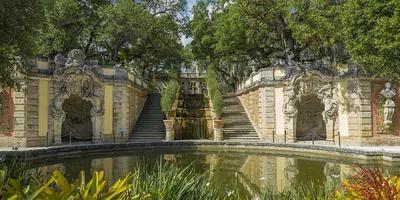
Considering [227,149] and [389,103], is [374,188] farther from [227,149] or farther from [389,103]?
[389,103]

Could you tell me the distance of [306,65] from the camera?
19391 millimetres

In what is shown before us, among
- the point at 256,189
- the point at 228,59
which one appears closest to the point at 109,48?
the point at 228,59

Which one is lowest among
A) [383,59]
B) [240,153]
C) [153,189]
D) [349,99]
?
[240,153]

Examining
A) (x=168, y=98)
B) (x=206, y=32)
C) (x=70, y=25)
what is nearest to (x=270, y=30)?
(x=168, y=98)

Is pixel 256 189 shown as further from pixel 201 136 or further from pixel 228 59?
pixel 228 59

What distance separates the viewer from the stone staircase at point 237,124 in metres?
21.1

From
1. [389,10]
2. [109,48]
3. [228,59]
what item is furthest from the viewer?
[228,59]

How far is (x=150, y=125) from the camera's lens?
22922 mm

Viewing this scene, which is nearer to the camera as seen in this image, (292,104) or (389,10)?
(389,10)

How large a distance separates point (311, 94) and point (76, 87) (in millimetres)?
11812

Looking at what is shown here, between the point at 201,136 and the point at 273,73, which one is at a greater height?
the point at 273,73

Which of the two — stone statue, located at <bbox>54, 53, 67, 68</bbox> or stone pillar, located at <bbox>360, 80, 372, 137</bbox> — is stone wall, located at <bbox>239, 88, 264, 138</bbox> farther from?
stone statue, located at <bbox>54, 53, 67, 68</bbox>

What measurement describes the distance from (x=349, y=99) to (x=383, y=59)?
4.44m

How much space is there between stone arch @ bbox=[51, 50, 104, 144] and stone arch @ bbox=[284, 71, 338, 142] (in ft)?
31.4
